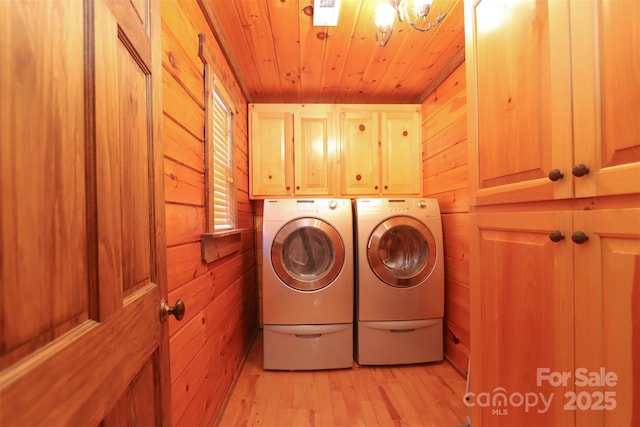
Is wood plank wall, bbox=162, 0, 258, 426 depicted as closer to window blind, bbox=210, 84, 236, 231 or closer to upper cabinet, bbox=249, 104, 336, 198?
window blind, bbox=210, 84, 236, 231

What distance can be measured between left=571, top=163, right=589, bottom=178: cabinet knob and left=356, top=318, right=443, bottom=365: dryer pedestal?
64.2 inches

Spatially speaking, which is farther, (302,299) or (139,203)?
(302,299)

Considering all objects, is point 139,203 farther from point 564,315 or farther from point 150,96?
point 564,315

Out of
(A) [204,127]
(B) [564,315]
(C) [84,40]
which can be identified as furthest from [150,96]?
(B) [564,315]

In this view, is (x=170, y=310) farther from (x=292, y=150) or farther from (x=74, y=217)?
(x=292, y=150)

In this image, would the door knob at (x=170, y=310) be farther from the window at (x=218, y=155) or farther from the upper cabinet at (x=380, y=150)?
the upper cabinet at (x=380, y=150)

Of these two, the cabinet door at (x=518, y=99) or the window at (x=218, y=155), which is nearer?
the cabinet door at (x=518, y=99)

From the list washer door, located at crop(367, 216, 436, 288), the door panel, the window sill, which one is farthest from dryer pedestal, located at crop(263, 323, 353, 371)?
the door panel

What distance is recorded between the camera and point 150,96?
27.3 inches

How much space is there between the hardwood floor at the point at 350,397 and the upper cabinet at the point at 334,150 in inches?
57.0

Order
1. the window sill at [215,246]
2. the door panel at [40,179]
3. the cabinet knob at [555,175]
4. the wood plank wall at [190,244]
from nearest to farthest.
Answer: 1. the door panel at [40,179]
2. the cabinet knob at [555,175]
3. the wood plank wall at [190,244]
4. the window sill at [215,246]

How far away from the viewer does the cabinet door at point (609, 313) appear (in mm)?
584

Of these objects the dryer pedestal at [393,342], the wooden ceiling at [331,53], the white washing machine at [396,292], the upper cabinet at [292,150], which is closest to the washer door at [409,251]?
the white washing machine at [396,292]

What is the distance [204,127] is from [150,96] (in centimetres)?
71
